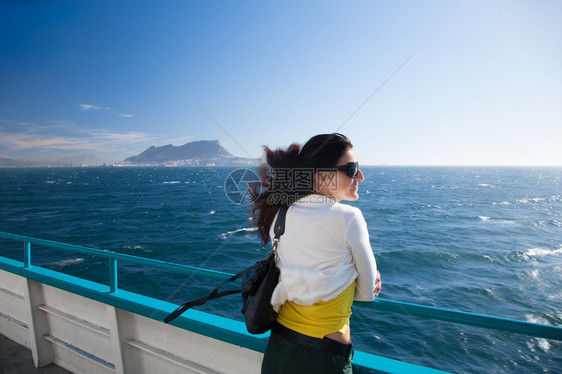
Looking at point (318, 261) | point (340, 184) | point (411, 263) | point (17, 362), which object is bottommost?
point (411, 263)

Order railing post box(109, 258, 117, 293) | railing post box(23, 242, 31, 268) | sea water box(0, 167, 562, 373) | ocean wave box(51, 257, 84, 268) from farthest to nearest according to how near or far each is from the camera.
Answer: ocean wave box(51, 257, 84, 268) → sea water box(0, 167, 562, 373) → railing post box(23, 242, 31, 268) → railing post box(109, 258, 117, 293)

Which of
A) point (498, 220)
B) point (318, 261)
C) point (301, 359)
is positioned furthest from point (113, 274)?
point (498, 220)

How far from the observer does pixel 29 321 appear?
9.56ft

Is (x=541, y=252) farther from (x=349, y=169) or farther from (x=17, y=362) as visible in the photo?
(x=17, y=362)

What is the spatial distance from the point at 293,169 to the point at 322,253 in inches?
14.9

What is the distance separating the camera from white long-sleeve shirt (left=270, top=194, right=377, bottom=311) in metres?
1.12

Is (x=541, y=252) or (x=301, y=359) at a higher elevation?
(x=301, y=359)

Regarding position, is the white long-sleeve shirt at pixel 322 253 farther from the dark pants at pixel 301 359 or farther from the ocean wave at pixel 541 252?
the ocean wave at pixel 541 252

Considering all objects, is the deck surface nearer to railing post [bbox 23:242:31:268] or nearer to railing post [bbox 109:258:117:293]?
railing post [bbox 23:242:31:268]

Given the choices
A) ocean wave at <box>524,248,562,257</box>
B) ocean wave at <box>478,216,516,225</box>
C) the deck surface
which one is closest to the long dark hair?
the deck surface

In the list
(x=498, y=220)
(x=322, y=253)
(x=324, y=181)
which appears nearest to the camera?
(x=322, y=253)

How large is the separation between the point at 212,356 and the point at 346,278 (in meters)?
1.43

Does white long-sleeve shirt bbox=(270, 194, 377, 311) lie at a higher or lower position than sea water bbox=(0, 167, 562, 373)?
higher

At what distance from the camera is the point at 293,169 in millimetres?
1320
